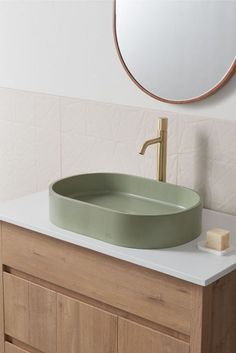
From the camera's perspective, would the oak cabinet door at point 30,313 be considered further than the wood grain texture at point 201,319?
Yes

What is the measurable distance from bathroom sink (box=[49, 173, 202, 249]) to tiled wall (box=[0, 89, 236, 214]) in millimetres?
130

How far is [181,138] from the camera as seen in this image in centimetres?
233

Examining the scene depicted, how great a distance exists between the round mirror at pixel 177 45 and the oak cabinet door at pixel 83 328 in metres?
0.71

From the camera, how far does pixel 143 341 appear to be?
1959mm

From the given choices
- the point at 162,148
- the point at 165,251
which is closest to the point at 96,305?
the point at 165,251

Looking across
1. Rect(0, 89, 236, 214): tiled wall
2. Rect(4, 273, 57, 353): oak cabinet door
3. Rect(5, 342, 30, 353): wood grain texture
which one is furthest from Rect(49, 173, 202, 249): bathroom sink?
Rect(5, 342, 30, 353): wood grain texture

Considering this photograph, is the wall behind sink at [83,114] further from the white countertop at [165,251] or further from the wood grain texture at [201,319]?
the wood grain texture at [201,319]

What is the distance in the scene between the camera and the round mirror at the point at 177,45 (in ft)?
6.98

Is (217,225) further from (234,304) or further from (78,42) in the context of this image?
(78,42)

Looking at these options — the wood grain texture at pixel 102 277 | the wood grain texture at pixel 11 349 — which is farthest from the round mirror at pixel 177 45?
the wood grain texture at pixel 11 349

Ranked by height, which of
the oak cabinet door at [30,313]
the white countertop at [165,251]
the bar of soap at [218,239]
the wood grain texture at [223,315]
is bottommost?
the oak cabinet door at [30,313]

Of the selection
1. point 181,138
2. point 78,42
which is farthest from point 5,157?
point 181,138

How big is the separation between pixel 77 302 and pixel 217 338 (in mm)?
431

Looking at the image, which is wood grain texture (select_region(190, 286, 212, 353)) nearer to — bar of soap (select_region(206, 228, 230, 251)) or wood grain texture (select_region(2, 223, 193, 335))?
wood grain texture (select_region(2, 223, 193, 335))
